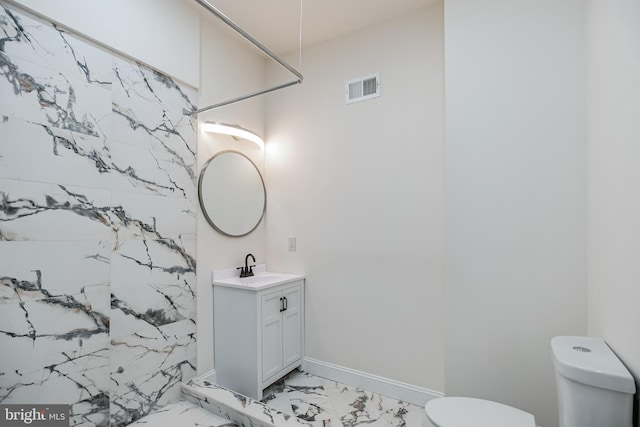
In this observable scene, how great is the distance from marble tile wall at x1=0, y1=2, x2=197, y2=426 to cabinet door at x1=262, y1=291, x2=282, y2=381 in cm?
57

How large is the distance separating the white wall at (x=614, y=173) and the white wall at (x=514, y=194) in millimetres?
89

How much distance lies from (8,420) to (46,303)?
0.56m

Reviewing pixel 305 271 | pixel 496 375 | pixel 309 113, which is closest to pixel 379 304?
pixel 305 271

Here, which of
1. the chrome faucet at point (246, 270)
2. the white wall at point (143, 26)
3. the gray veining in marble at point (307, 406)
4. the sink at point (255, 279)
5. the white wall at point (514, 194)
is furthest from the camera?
the chrome faucet at point (246, 270)

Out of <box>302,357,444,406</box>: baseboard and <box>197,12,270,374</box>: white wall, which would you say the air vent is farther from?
<box>302,357,444,406</box>: baseboard

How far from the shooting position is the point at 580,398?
1.15 meters

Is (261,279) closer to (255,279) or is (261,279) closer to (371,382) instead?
(255,279)

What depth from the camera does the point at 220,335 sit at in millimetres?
2537

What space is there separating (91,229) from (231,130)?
135 centimetres

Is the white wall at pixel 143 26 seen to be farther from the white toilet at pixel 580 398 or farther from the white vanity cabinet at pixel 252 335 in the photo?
the white toilet at pixel 580 398

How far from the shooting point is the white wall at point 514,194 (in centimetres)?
165

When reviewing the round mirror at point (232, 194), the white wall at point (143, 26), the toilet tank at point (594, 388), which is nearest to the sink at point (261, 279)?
the round mirror at point (232, 194)

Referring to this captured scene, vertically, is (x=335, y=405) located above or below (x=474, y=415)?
below
